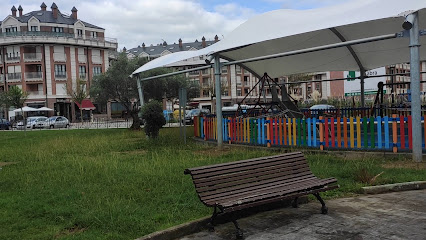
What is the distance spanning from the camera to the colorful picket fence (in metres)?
9.79

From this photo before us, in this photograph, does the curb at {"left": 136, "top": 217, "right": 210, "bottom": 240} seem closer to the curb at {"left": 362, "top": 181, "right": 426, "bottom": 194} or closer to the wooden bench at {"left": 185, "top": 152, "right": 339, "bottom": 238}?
the wooden bench at {"left": 185, "top": 152, "right": 339, "bottom": 238}

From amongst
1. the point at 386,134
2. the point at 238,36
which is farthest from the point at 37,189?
the point at 238,36

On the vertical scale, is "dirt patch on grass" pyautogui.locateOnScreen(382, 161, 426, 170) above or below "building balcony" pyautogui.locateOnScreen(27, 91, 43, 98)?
below

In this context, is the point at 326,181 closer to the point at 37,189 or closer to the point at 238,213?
the point at 238,213

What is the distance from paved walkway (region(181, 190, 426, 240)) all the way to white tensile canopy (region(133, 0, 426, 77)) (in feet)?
16.8

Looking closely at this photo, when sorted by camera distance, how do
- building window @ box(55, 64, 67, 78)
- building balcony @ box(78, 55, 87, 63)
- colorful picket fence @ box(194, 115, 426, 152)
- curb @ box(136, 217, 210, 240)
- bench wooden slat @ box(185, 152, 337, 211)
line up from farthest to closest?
building balcony @ box(78, 55, 87, 63), building window @ box(55, 64, 67, 78), colorful picket fence @ box(194, 115, 426, 152), bench wooden slat @ box(185, 152, 337, 211), curb @ box(136, 217, 210, 240)

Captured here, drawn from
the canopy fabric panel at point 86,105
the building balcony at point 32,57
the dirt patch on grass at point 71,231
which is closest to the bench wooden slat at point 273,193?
the dirt patch on grass at point 71,231

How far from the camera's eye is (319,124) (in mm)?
11023

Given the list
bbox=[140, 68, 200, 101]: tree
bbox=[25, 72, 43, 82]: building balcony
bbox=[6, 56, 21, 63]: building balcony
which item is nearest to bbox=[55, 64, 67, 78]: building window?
bbox=[25, 72, 43, 82]: building balcony

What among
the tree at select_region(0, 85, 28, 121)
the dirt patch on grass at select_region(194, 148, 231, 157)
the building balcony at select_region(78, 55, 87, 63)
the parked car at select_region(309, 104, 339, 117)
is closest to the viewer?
the dirt patch on grass at select_region(194, 148, 231, 157)

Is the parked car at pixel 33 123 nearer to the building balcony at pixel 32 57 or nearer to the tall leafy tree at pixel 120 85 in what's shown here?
the tall leafy tree at pixel 120 85

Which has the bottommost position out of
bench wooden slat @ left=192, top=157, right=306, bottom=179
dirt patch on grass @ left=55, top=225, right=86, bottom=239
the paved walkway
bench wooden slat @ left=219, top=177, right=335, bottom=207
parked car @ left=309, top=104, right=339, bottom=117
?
the paved walkway

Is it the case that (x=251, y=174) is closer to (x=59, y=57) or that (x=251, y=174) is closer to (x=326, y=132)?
(x=326, y=132)

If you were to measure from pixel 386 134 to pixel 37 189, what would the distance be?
308 inches
